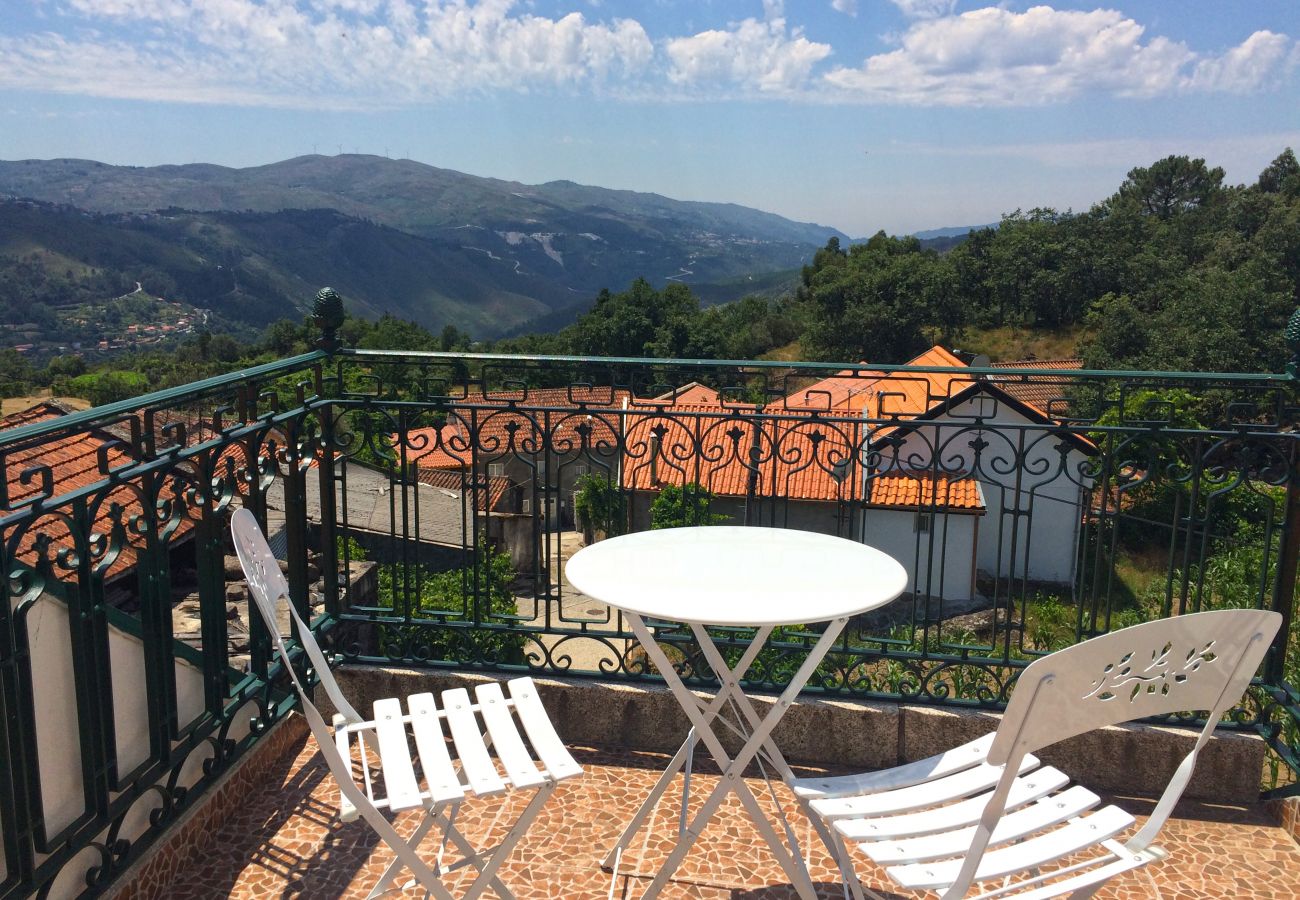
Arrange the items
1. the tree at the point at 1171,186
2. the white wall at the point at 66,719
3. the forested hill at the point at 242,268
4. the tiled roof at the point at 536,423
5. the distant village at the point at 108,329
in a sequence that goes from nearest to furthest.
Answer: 1. the white wall at the point at 66,719
2. the tiled roof at the point at 536,423
3. the tree at the point at 1171,186
4. the distant village at the point at 108,329
5. the forested hill at the point at 242,268

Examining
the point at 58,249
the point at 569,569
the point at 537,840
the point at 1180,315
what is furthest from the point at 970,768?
the point at 58,249

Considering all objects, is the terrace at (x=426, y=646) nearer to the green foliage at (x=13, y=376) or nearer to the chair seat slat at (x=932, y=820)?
the chair seat slat at (x=932, y=820)

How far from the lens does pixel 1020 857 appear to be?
2.09 meters

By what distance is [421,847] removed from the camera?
2998 mm

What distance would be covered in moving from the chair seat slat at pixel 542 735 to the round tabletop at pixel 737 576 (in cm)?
38

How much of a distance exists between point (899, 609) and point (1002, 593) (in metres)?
6.38

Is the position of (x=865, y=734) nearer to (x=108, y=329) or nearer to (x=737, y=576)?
(x=737, y=576)

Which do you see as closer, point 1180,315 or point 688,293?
point 1180,315

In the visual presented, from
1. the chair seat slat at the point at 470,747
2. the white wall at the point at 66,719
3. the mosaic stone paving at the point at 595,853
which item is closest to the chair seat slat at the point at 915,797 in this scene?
the mosaic stone paving at the point at 595,853

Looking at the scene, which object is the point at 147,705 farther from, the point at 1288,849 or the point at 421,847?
the point at 1288,849

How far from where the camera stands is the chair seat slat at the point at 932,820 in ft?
7.19

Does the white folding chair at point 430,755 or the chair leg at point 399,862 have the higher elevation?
the white folding chair at point 430,755

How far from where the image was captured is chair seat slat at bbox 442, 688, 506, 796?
226 centimetres

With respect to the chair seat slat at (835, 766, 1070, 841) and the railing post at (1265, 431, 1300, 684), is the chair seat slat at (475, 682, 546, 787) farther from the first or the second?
the railing post at (1265, 431, 1300, 684)
